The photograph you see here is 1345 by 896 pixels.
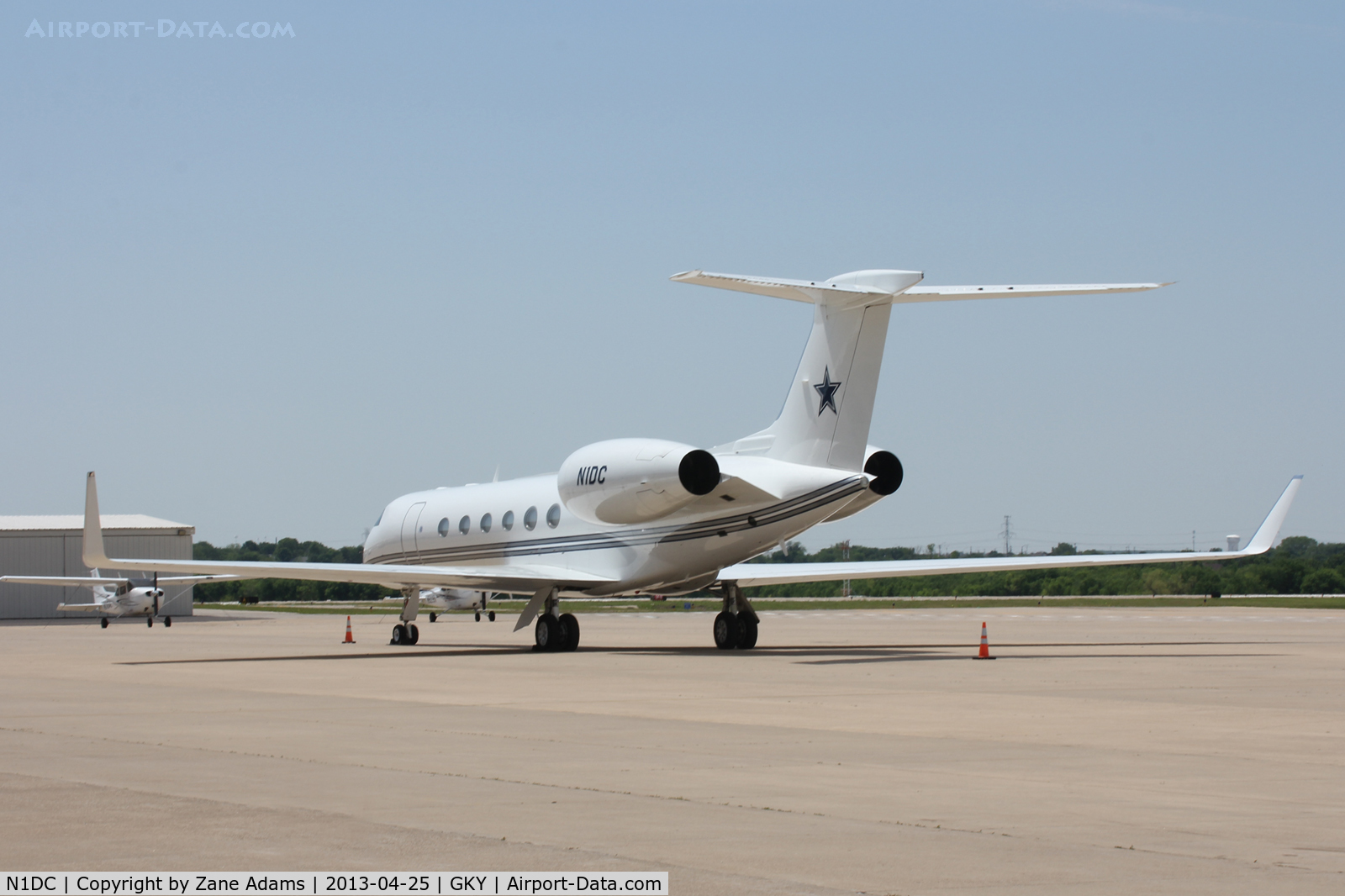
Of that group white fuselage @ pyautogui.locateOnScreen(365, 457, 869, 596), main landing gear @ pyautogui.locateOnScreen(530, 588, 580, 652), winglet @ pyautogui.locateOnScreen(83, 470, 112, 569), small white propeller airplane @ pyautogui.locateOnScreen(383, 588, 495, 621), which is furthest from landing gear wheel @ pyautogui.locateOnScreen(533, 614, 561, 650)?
small white propeller airplane @ pyautogui.locateOnScreen(383, 588, 495, 621)

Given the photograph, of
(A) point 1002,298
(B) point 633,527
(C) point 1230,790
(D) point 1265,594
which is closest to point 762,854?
(C) point 1230,790

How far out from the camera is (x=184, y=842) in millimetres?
7016

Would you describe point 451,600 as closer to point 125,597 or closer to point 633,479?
point 125,597

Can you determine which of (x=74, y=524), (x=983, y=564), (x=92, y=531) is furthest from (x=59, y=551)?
(x=983, y=564)

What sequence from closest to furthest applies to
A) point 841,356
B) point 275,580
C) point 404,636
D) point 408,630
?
point 841,356, point 404,636, point 408,630, point 275,580

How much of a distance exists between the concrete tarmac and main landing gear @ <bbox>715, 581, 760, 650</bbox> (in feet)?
12.8

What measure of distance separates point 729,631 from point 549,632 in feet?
10.9

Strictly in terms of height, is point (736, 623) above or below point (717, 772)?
above

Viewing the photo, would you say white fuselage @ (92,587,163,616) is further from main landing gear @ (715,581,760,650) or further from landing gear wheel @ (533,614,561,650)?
main landing gear @ (715,581,760,650)

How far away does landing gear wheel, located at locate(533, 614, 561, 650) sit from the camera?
2681 cm

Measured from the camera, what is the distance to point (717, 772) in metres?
9.81

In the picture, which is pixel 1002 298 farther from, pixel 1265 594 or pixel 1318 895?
pixel 1265 594

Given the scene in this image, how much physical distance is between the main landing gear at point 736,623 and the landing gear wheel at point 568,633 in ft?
8.55

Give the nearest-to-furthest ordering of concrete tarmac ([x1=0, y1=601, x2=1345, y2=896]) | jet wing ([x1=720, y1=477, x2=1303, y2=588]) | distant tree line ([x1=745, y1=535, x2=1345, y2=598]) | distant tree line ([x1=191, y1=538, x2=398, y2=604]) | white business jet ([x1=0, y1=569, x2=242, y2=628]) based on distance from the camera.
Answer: concrete tarmac ([x1=0, y1=601, x2=1345, y2=896]) < jet wing ([x1=720, y1=477, x2=1303, y2=588]) < white business jet ([x1=0, y1=569, x2=242, y2=628]) < distant tree line ([x1=745, y1=535, x2=1345, y2=598]) < distant tree line ([x1=191, y1=538, x2=398, y2=604])
